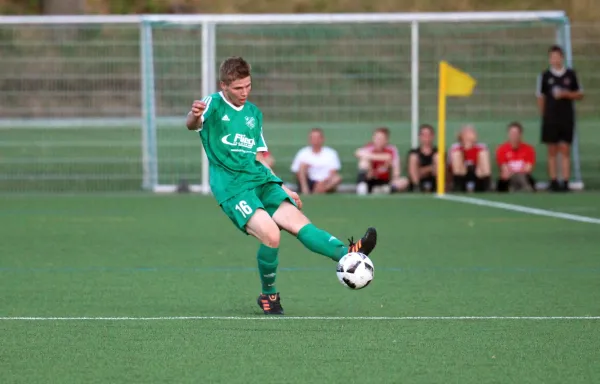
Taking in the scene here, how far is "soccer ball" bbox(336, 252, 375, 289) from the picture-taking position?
7.89 m

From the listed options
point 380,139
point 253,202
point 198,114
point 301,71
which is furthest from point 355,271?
point 301,71

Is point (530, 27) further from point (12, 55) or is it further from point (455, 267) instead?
point (455, 267)

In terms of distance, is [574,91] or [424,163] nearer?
[574,91]

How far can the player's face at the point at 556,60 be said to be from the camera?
1939cm

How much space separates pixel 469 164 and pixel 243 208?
12026mm

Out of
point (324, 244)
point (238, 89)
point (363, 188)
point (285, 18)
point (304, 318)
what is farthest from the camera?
point (285, 18)

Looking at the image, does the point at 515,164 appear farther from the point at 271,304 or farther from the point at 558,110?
the point at 271,304

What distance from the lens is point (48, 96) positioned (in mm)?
21375

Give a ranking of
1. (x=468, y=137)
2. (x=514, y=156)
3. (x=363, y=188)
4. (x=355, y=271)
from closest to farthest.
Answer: (x=355, y=271)
(x=468, y=137)
(x=363, y=188)
(x=514, y=156)

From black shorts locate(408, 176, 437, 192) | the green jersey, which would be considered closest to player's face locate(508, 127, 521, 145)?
black shorts locate(408, 176, 437, 192)

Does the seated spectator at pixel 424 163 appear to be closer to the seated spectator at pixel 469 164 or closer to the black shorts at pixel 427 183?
the black shorts at pixel 427 183

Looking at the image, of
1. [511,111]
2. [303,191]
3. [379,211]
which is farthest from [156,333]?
[511,111]

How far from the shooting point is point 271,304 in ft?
27.0

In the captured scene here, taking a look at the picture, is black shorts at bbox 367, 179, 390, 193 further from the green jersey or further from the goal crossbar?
the green jersey
